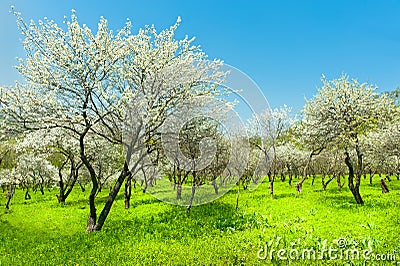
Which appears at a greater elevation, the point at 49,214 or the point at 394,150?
the point at 394,150

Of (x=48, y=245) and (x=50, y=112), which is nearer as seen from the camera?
(x=48, y=245)

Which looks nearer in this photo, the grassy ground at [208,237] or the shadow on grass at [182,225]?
the grassy ground at [208,237]

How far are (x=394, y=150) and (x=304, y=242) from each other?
26047 millimetres

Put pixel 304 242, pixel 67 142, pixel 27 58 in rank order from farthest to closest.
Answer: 1. pixel 67 142
2. pixel 27 58
3. pixel 304 242

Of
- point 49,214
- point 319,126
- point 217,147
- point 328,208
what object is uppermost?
point 319,126

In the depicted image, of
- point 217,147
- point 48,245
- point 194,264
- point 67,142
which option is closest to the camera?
point 194,264

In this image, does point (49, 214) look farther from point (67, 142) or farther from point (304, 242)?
point (304, 242)

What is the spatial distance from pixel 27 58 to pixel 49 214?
1585 centimetres

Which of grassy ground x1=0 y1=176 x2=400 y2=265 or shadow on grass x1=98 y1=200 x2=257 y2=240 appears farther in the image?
shadow on grass x1=98 y1=200 x2=257 y2=240

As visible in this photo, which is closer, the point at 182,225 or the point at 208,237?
the point at 208,237

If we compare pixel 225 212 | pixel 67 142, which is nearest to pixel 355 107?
pixel 225 212

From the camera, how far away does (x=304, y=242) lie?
12.0 metres

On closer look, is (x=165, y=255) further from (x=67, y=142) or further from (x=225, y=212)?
(x=67, y=142)

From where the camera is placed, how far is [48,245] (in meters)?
14.2
